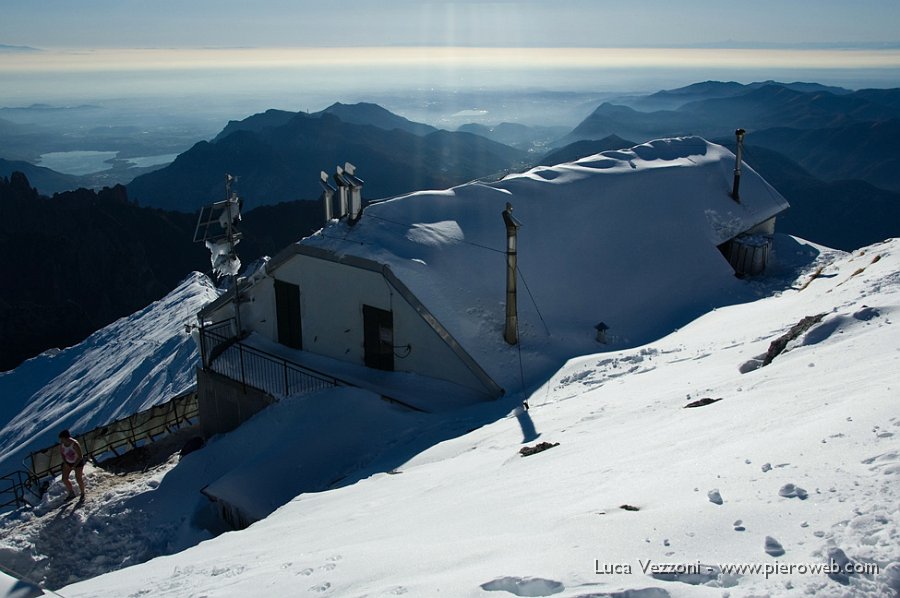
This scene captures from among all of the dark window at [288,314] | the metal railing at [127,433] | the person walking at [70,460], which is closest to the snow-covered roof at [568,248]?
the dark window at [288,314]

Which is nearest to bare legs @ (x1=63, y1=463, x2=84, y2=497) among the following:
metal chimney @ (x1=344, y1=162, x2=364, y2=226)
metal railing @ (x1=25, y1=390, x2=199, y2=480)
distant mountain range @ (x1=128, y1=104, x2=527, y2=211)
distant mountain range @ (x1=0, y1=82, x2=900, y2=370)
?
metal railing @ (x1=25, y1=390, x2=199, y2=480)

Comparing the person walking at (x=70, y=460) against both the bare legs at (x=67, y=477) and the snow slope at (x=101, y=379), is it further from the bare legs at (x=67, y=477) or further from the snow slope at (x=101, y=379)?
the snow slope at (x=101, y=379)

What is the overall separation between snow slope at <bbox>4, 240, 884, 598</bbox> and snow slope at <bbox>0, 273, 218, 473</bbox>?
25029 mm

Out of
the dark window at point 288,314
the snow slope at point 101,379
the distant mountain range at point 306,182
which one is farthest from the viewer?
the distant mountain range at point 306,182

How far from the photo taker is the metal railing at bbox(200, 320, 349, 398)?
16547 mm

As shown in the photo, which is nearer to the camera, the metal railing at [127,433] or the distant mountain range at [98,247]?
the metal railing at [127,433]

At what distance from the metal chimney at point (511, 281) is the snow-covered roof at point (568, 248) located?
0.88ft

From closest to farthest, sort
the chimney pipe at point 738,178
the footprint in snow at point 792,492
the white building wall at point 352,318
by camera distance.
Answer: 1. the footprint in snow at point 792,492
2. the white building wall at point 352,318
3. the chimney pipe at point 738,178

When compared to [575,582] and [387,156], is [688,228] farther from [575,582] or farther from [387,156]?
[387,156]

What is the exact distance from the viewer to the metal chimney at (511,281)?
15821 millimetres

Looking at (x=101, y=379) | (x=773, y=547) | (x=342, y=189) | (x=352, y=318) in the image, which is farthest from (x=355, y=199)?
(x=101, y=379)

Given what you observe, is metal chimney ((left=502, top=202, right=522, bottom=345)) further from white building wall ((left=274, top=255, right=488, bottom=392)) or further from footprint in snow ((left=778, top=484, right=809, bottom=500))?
footprint in snow ((left=778, top=484, right=809, bottom=500))

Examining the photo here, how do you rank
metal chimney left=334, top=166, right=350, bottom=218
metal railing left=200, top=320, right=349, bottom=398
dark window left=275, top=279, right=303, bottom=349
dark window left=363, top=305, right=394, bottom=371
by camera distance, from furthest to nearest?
dark window left=275, top=279, right=303, bottom=349 < metal chimney left=334, top=166, right=350, bottom=218 < metal railing left=200, top=320, right=349, bottom=398 < dark window left=363, top=305, right=394, bottom=371

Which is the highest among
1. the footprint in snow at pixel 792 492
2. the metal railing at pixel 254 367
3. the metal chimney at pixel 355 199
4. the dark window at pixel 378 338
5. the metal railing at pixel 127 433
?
the metal chimney at pixel 355 199
